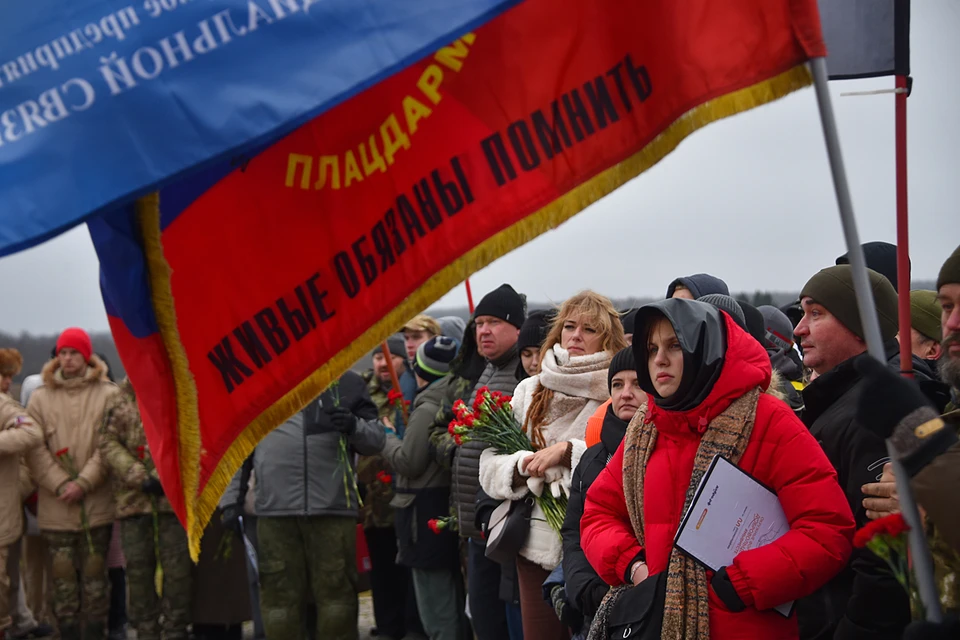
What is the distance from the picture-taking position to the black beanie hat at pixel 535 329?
627cm

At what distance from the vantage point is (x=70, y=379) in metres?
9.32

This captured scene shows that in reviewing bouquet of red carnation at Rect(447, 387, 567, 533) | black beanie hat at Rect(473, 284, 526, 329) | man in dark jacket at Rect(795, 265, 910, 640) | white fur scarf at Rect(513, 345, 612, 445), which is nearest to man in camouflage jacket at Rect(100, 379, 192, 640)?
black beanie hat at Rect(473, 284, 526, 329)

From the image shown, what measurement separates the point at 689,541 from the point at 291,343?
4.45 feet

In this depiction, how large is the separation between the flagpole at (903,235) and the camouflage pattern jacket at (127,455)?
6.54 meters

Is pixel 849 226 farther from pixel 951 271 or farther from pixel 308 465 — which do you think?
pixel 308 465

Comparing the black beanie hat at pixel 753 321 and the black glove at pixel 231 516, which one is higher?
the black beanie hat at pixel 753 321

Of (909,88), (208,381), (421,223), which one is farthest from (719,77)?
(208,381)

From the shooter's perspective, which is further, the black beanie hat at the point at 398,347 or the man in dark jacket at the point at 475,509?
the black beanie hat at the point at 398,347

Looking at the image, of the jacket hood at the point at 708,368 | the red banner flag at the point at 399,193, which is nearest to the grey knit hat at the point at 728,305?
the jacket hood at the point at 708,368

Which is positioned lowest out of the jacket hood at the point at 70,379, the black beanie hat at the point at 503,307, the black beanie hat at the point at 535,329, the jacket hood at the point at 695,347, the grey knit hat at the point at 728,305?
the jacket hood at the point at 695,347

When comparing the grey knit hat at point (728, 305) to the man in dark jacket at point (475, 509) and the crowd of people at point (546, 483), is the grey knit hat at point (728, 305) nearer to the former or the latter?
the crowd of people at point (546, 483)

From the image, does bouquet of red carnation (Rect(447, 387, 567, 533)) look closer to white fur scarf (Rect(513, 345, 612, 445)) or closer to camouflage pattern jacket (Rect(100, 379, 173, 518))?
white fur scarf (Rect(513, 345, 612, 445))

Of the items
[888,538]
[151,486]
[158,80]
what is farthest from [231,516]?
[888,538]

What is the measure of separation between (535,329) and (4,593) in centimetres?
556
